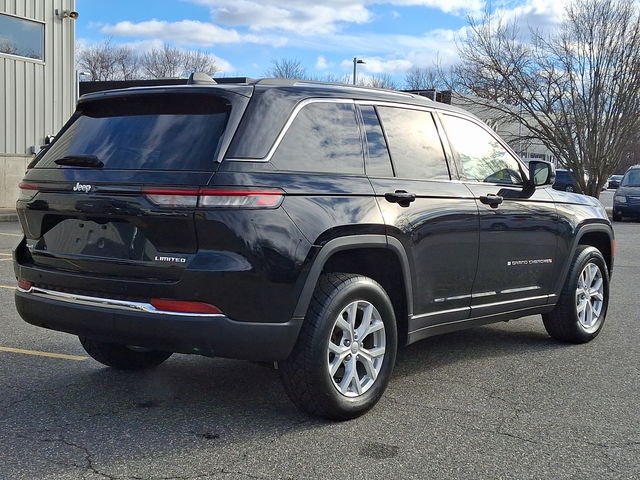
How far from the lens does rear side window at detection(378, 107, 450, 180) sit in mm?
4809

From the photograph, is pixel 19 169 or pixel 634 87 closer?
pixel 19 169

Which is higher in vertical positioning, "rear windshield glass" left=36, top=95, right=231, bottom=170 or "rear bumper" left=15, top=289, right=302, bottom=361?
"rear windshield glass" left=36, top=95, right=231, bottom=170

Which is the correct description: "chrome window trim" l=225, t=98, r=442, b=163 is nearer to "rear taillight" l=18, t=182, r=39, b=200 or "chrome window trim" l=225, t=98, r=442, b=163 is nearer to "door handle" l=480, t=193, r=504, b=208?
"door handle" l=480, t=193, r=504, b=208

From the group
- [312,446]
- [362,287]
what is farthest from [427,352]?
[312,446]

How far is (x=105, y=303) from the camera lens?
3.99 meters

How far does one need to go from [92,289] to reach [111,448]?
0.80 metres

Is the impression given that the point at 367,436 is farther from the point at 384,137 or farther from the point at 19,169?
the point at 19,169

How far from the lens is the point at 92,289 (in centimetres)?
405

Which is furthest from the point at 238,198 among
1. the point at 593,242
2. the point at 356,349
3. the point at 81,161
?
the point at 593,242

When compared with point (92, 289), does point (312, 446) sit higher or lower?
lower

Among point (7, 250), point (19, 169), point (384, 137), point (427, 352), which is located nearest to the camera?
point (384, 137)

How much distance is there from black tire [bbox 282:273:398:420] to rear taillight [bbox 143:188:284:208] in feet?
2.03

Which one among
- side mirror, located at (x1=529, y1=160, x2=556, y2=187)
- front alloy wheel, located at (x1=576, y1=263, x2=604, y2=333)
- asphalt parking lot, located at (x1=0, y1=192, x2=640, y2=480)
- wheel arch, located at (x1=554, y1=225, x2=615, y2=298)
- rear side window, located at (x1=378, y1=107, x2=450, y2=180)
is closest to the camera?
asphalt parking lot, located at (x1=0, y1=192, x2=640, y2=480)

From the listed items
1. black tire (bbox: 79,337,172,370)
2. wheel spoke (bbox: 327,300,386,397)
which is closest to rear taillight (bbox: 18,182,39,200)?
black tire (bbox: 79,337,172,370)
